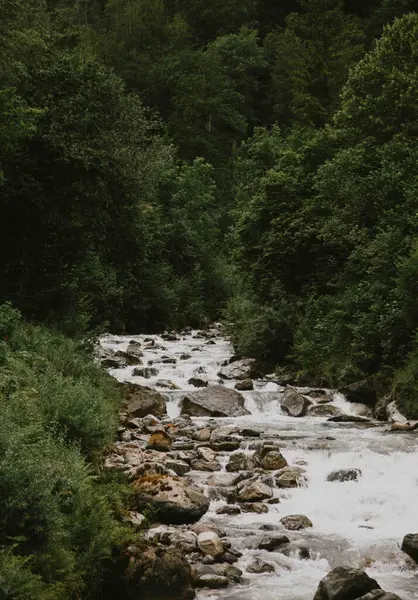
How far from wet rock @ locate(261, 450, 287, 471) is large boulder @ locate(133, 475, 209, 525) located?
78.9 inches

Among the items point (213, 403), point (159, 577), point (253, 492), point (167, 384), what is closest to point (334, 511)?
point (253, 492)

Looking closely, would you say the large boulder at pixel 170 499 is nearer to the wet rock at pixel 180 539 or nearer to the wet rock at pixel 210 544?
the wet rock at pixel 180 539

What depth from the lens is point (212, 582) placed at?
8.26m

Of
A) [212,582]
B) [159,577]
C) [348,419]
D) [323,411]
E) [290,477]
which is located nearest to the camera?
[159,577]

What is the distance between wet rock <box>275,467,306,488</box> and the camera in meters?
11.6

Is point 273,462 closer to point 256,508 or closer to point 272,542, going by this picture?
point 256,508

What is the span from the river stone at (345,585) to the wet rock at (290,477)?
3.62m

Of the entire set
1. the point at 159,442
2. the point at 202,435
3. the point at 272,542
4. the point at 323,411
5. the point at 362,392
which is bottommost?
the point at 323,411

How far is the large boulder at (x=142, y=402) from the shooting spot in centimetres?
1622

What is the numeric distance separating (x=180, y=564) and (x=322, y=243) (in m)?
18.4

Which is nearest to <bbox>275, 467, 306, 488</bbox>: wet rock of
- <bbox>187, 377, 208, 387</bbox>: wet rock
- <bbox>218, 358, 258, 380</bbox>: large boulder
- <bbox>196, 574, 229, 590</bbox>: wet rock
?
<bbox>196, 574, 229, 590</bbox>: wet rock

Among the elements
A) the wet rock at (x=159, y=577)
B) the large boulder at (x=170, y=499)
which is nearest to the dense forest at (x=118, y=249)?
the wet rock at (x=159, y=577)

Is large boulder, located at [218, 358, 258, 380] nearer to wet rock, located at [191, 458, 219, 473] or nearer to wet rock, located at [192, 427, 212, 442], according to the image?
wet rock, located at [192, 427, 212, 442]

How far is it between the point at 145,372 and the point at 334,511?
12.0 metres
